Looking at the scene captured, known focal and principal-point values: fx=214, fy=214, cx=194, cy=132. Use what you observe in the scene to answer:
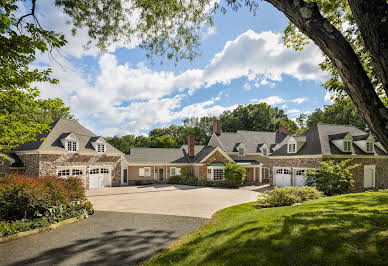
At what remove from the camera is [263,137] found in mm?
33000

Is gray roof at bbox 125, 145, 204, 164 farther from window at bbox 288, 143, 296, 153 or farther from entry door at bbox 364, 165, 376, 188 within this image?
entry door at bbox 364, 165, 376, 188

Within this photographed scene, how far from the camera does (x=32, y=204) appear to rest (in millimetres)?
9031

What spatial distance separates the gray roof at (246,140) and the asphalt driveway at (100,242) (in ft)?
67.6

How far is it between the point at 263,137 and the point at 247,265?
3029cm

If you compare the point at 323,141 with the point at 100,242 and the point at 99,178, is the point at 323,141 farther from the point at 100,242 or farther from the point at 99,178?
the point at 99,178

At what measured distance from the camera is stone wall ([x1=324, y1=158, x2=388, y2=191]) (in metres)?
18.3

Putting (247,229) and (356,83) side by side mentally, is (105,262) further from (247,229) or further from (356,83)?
(356,83)

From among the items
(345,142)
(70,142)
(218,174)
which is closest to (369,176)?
(345,142)

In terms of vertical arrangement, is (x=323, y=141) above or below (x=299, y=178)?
above

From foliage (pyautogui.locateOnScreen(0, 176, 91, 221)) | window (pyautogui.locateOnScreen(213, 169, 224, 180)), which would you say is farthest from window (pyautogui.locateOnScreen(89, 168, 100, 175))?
window (pyautogui.locateOnScreen(213, 169, 224, 180))

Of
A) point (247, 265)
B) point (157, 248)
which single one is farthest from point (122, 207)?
point (247, 265)

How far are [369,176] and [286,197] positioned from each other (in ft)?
41.9

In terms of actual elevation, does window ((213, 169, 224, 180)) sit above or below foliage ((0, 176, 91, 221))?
below

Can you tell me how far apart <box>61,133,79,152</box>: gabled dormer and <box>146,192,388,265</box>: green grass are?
18567 mm
